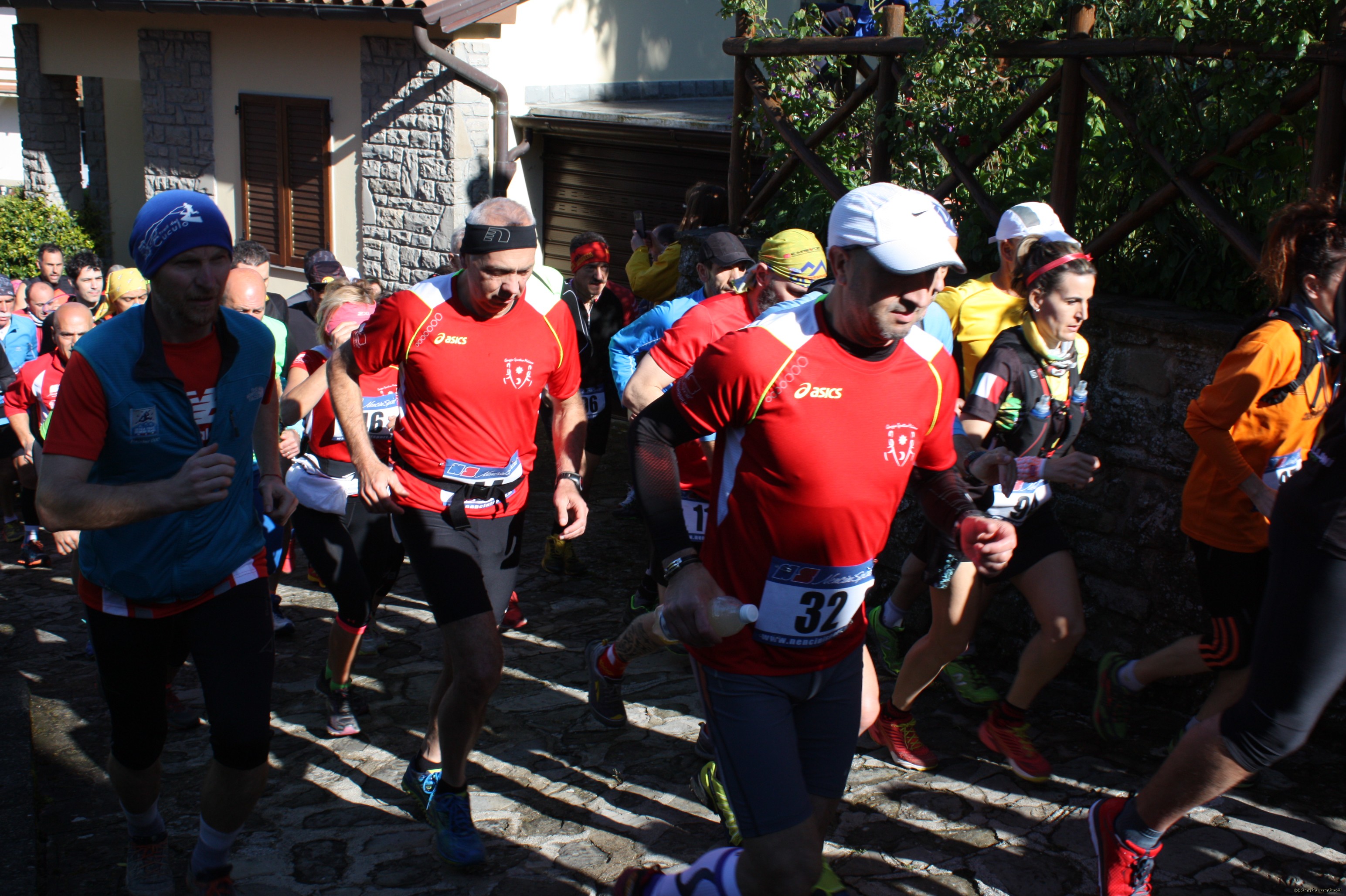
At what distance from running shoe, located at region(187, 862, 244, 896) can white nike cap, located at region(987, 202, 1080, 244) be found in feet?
11.5

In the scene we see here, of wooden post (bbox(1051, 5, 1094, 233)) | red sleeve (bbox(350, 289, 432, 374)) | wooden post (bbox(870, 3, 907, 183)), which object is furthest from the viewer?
wooden post (bbox(870, 3, 907, 183))

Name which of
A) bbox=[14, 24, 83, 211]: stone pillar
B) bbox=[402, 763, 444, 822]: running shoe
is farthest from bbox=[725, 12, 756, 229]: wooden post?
bbox=[14, 24, 83, 211]: stone pillar

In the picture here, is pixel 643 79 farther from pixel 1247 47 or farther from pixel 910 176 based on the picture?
pixel 1247 47

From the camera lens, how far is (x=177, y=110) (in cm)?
1404

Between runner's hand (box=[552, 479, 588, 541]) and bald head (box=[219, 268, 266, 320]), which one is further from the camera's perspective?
bald head (box=[219, 268, 266, 320])

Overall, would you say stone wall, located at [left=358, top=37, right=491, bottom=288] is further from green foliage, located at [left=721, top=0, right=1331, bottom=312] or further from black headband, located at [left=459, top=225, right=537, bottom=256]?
black headband, located at [left=459, top=225, right=537, bottom=256]

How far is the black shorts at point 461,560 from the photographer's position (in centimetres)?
374

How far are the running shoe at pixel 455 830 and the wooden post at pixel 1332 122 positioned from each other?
12.9 feet

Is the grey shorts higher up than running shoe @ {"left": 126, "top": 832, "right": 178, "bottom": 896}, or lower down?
higher up

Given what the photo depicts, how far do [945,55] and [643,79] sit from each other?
348 inches

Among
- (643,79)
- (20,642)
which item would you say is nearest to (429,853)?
(20,642)

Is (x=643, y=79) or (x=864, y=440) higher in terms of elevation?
(x=643, y=79)

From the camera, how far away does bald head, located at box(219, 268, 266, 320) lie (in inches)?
221

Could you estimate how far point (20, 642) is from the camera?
18.7 ft
